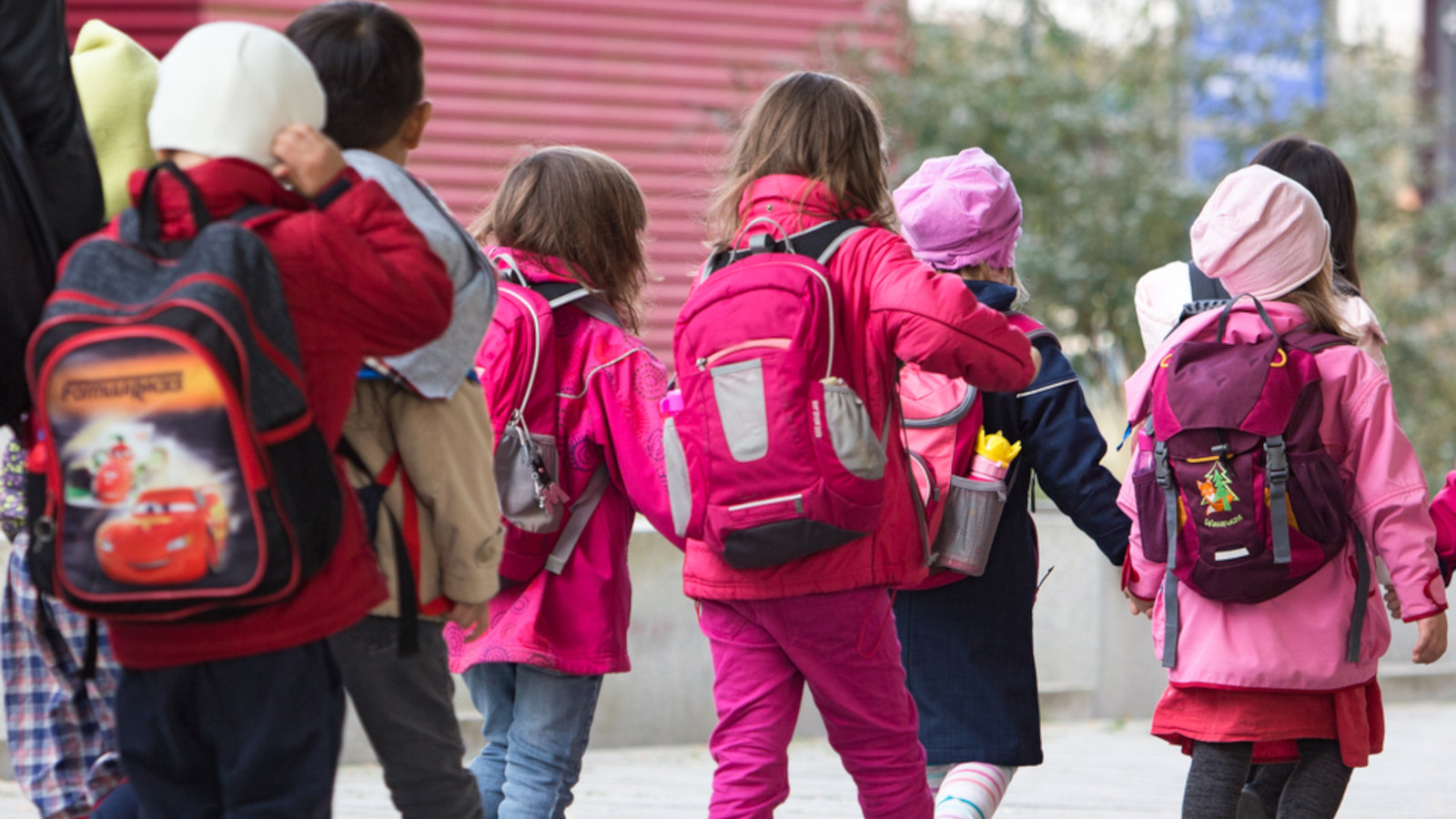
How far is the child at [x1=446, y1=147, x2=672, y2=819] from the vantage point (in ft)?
11.6

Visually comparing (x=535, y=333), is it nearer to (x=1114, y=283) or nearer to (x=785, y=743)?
(x=785, y=743)

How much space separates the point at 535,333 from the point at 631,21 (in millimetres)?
7555

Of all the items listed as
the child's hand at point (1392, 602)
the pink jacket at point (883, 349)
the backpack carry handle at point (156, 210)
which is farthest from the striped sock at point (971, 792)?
the backpack carry handle at point (156, 210)

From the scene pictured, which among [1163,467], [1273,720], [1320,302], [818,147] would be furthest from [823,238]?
[1273,720]

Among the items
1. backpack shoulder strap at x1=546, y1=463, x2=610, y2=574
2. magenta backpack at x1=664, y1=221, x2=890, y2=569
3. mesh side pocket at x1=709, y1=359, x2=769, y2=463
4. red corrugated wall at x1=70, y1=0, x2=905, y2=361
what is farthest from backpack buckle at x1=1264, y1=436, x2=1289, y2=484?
red corrugated wall at x1=70, y1=0, x2=905, y2=361

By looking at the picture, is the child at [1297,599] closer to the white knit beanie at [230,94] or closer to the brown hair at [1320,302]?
the brown hair at [1320,302]

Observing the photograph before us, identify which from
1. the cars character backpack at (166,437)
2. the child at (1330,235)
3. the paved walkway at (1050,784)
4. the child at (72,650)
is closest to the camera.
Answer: the cars character backpack at (166,437)

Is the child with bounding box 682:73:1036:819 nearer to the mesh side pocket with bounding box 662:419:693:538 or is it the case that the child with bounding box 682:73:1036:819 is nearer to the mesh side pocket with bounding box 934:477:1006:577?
the mesh side pocket with bounding box 662:419:693:538

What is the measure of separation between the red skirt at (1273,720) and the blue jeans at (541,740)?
4.14ft

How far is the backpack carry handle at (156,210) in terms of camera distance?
2328 millimetres

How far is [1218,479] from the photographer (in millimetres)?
3406

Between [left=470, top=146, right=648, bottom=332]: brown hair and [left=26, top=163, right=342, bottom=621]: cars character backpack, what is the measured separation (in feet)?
4.68

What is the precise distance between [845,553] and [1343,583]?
→ 1.11 m

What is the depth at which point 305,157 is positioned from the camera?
2.42 meters
